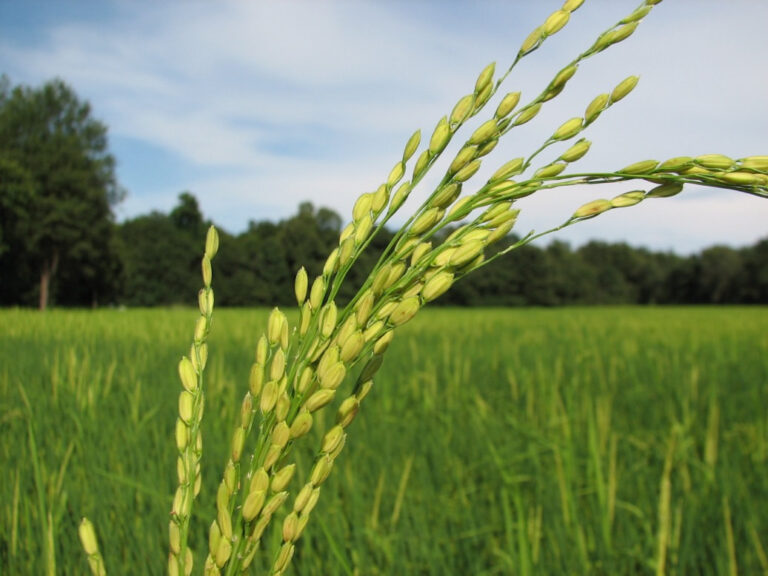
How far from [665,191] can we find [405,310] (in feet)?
0.95

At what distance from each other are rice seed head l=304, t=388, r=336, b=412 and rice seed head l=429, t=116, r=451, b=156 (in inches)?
10.4

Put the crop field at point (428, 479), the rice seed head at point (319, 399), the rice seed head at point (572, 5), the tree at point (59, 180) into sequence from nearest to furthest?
the rice seed head at point (319, 399) < the rice seed head at point (572, 5) < the crop field at point (428, 479) < the tree at point (59, 180)

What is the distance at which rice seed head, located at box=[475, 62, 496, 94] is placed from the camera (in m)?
0.61

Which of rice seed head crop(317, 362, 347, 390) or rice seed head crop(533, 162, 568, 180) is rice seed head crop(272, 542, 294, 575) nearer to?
rice seed head crop(317, 362, 347, 390)

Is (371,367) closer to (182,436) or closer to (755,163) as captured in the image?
(182,436)

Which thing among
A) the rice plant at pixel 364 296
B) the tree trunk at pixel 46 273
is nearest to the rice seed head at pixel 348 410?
the rice plant at pixel 364 296

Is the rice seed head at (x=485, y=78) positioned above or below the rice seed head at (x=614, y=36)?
below

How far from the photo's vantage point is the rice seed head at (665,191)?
1.96 ft

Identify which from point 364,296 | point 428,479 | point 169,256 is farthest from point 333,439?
point 169,256

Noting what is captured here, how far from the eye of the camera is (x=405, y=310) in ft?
1.86

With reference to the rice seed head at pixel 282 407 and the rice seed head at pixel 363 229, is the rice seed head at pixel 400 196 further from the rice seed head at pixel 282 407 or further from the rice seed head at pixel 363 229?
the rice seed head at pixel 282 407

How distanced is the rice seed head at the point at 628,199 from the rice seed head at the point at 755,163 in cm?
9

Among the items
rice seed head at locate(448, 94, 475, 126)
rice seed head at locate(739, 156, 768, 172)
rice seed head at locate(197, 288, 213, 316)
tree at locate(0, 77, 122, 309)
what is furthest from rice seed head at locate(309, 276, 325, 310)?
tree at locate(0, 77, 122, 309)

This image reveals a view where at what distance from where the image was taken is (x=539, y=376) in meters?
4.44
